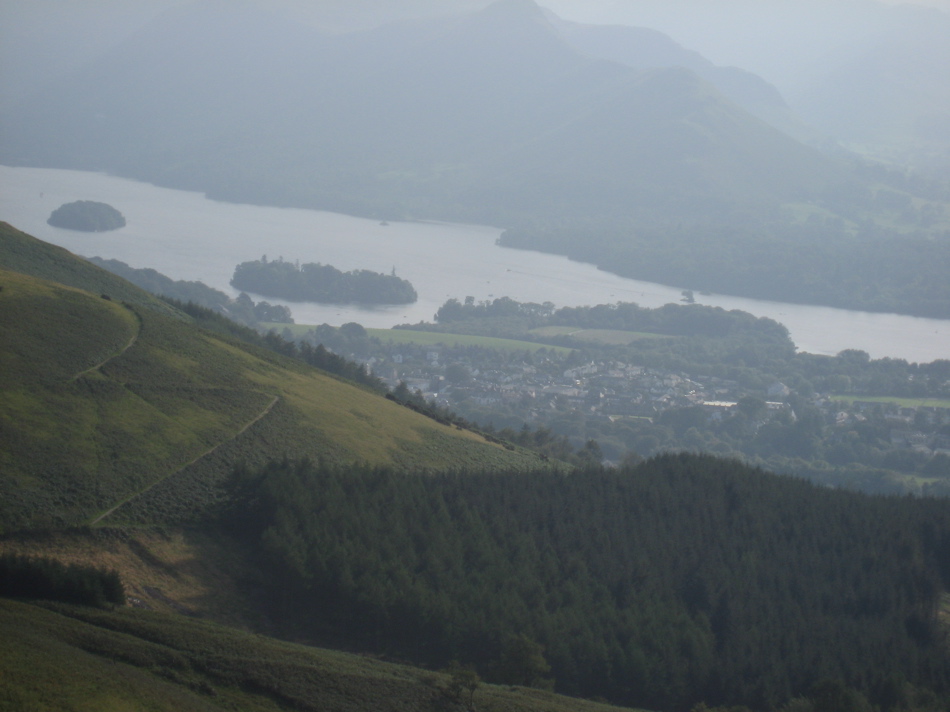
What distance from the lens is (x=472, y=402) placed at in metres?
43.1

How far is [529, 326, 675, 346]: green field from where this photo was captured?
2190 inches

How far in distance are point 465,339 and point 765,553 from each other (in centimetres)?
3477

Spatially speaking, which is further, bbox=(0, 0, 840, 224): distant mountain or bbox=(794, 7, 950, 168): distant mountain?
bbox=(794, 7, 950, 168): distant mountain

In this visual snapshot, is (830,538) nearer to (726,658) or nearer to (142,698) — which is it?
(726,658)

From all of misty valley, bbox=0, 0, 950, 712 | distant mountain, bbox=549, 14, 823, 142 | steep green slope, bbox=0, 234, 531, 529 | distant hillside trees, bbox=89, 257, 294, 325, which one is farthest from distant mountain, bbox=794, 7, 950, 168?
steep green slope, bbox=0, 234, 531, 529

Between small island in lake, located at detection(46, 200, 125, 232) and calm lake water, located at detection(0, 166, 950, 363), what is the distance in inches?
37.9

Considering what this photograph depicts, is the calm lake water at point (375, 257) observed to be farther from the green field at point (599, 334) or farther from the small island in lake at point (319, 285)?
the green field at point (599, 334)

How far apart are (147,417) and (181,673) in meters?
8.83

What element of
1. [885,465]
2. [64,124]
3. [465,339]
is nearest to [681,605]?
[885,465]

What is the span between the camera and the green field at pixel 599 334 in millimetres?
55625

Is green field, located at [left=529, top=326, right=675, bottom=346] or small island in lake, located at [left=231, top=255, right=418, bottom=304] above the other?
small island in lake, located at [left=231, top=255, right=418, bottom=304]

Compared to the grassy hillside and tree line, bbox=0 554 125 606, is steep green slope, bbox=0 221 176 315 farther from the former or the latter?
the grassy hillside

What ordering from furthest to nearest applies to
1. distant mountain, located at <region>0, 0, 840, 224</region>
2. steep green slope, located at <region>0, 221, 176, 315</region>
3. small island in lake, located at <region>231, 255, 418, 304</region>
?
distant mountain, located at <region>0, 0, 840, 224</region> → small island in lake, located at <region>231, 255, 418, 304</region> → steep green slope, located at <region>0, 221, 176, 315</region>

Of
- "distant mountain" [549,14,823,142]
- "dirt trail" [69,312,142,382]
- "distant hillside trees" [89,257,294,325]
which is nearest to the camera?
"dirt trail" [69,312,142,382]
